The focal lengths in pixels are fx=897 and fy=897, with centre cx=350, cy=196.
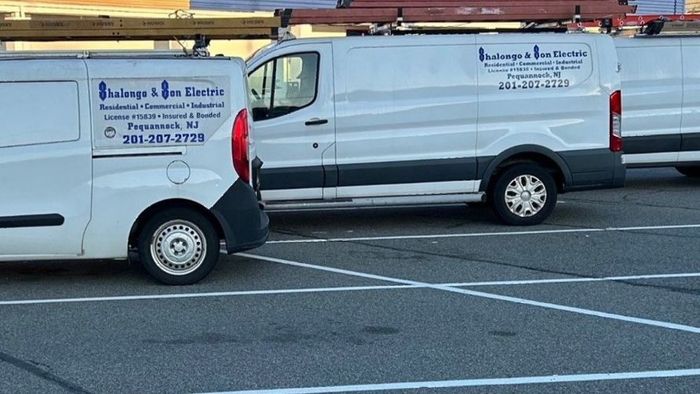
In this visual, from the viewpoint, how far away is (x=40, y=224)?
279 inches

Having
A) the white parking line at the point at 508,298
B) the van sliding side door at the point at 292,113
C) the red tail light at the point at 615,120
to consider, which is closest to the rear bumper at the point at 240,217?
the white parking line at the point at 508,298

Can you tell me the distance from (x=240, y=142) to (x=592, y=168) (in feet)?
15.0

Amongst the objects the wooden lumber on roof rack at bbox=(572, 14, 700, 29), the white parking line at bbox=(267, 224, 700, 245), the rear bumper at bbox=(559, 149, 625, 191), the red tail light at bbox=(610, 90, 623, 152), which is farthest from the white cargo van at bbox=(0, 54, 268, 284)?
the wooden lumber on roof rack at bbox=(572, 14, 700, 29)

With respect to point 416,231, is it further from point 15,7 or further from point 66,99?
point 15,7

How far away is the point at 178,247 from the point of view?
736 cm

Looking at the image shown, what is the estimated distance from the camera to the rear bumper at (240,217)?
24.0ft

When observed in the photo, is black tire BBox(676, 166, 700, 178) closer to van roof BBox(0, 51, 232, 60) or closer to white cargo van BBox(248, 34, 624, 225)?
white cargo van BBox(248, 34, 624, 225)

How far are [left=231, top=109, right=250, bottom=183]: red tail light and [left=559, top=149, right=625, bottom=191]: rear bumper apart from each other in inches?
166

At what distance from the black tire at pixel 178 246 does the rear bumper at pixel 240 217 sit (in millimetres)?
143

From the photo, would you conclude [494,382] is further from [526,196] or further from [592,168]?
[592,168]

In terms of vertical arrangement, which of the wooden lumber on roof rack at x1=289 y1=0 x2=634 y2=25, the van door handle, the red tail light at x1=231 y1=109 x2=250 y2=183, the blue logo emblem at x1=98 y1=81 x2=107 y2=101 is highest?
the wooden lumber on roof rack at x1=289 y1=0 x2=634 y2=25

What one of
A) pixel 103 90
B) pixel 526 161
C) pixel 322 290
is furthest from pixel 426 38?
pixel 103 90

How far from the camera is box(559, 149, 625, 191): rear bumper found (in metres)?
10.0

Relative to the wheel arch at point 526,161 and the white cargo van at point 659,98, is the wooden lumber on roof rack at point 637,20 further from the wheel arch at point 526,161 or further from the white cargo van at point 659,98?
the wheel arch at point 526,161
